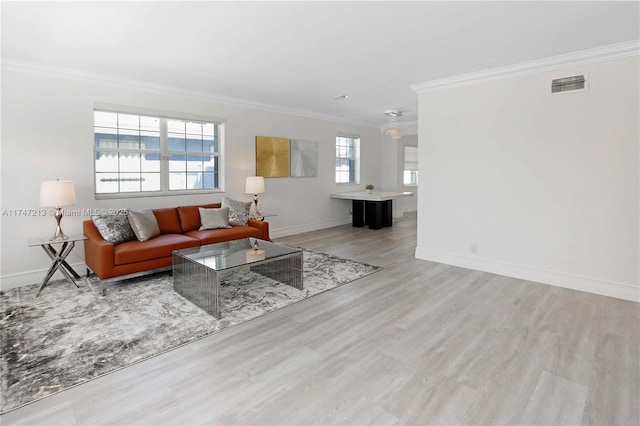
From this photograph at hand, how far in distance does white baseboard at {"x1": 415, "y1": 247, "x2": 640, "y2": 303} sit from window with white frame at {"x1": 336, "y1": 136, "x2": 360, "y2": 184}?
3.56 meters

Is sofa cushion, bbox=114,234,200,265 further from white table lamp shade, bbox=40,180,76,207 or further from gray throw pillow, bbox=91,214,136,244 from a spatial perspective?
white table lamp shade, bbox=40,180,76,207

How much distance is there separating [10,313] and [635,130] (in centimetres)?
605

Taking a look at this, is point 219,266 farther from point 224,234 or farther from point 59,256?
point 59,256

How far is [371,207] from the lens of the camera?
7.64 metres

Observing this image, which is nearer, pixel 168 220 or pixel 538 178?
pixel 538 178

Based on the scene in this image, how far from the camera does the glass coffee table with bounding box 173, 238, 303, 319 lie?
3094 millimetres

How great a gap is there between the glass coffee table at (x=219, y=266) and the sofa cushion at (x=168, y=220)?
108cm

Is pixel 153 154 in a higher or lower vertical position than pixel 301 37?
lower

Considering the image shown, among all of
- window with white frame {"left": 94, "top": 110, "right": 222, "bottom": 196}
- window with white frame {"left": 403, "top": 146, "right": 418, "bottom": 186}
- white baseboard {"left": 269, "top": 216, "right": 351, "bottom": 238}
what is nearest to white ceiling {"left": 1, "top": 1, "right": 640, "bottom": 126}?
window with white frame {"left": 94, "top": 110, "right": 222, "bottom": 196}

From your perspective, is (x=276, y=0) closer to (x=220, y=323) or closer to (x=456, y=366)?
(x=220, y=323)

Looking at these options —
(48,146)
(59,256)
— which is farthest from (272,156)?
(59,256)

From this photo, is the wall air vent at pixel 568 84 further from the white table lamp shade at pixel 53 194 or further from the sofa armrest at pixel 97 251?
the white table lamp shade at pixel 53 194

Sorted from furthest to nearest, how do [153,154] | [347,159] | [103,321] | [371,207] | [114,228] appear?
[347,159]
[371,207]
[153,154]
[114,228]
[103,321]

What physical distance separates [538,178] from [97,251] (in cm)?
487
